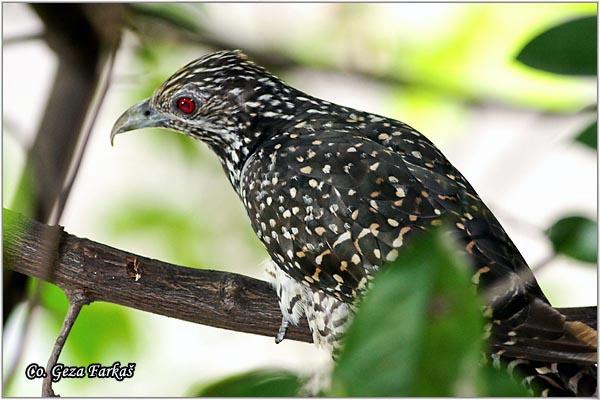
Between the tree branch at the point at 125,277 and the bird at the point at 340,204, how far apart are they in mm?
132

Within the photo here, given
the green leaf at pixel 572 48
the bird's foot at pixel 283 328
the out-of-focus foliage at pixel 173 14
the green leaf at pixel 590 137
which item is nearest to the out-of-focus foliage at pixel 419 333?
the green leaf at pixel 590 137

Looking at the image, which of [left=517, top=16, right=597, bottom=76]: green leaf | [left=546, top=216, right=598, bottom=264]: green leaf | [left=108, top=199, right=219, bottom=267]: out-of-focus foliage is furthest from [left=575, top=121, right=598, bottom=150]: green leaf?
[left=108, top=199, right=219, bottom=267]: out-of-focus foliage

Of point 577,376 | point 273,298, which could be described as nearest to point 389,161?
point 273,298

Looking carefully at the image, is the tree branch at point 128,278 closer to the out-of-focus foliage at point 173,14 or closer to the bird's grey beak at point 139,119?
the bird's grey beak at point 139,119

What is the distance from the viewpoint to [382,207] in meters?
1.61

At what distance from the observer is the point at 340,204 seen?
164 centimetres

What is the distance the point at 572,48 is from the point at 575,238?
36 cm

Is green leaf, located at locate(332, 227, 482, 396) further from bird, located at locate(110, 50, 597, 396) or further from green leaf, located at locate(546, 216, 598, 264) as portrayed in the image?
green leaf, located at locate(546, 216, 598, 264)

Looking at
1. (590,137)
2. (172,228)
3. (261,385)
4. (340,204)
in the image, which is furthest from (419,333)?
(172,228)

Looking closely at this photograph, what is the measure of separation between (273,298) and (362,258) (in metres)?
0.37

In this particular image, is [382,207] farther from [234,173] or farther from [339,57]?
[339,57]

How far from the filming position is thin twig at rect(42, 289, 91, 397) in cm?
160

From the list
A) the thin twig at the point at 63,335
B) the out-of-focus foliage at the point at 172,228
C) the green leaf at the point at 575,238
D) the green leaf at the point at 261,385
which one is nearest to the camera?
the green leaf at the point at 261,385

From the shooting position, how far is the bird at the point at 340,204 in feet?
4.76
